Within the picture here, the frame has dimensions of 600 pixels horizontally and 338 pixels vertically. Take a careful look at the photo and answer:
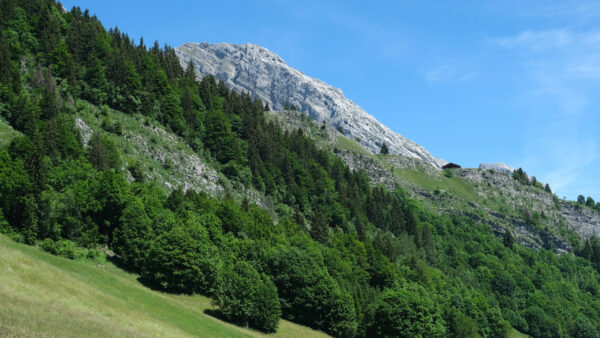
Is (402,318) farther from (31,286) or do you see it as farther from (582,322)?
(582,322)

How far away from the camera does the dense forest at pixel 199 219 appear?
78.9m

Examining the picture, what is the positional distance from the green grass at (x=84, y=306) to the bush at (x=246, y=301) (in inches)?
111

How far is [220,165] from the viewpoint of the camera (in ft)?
533

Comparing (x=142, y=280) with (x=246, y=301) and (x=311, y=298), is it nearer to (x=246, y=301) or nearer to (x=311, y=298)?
(x=246, y=301)

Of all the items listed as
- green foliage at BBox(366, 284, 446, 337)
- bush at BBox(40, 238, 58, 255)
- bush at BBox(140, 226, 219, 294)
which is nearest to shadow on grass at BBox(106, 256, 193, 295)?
bush at BBox(140, 226, 219, 294)

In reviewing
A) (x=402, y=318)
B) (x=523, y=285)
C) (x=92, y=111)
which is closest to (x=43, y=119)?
(x=92, y=111)

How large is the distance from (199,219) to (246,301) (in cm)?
2907

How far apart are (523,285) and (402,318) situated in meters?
121

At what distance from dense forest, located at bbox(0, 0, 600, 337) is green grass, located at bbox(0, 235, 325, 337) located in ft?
26.6

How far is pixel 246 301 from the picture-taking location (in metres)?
75.1

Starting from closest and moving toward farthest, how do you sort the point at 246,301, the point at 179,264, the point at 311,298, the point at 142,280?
the point at 246,301 < the point at 142,280 < the point at 179,264 < the point at 311,298

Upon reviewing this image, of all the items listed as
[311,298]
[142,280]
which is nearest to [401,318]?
[311,298]

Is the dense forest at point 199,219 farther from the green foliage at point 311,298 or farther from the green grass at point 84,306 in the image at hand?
the green grass at point 84,306

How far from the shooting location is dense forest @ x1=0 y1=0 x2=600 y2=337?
259 ft
